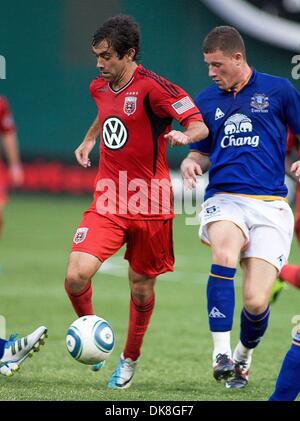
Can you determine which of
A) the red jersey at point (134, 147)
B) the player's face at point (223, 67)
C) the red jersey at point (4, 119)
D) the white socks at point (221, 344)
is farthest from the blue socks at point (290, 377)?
the red jersey at point (4, 119)

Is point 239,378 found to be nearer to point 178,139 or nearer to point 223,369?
point 223,369

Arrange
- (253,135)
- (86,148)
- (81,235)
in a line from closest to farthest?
(81,235)
(253,135)
(86,148)

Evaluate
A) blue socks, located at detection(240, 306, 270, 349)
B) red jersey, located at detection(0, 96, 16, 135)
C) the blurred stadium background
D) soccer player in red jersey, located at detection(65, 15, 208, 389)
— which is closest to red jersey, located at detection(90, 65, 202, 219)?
soccer player in red jersey, located at detection(65, 15, 208, 389)

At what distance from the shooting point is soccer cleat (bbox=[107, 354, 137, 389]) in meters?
6.22

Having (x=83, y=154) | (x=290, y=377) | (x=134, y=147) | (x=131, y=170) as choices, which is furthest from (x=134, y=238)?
(x=290, y=377)

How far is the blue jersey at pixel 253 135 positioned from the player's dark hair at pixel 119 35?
68cm

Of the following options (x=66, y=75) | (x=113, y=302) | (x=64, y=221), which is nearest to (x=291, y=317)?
(x=113, y=302)

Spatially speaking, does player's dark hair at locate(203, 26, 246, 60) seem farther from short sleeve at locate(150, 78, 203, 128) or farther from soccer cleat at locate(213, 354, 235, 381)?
soccer cleat at locate(213, 354, 235, 381)

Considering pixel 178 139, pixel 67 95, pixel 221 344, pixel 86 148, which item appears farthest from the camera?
pixel 67 95

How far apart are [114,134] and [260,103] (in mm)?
986

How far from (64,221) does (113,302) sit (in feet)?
27.0

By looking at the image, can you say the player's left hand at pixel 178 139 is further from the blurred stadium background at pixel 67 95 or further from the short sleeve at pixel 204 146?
the blurred stadium background at pixel 67 95

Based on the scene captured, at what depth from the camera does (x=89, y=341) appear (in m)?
5.67

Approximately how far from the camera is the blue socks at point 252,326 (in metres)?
6.31
